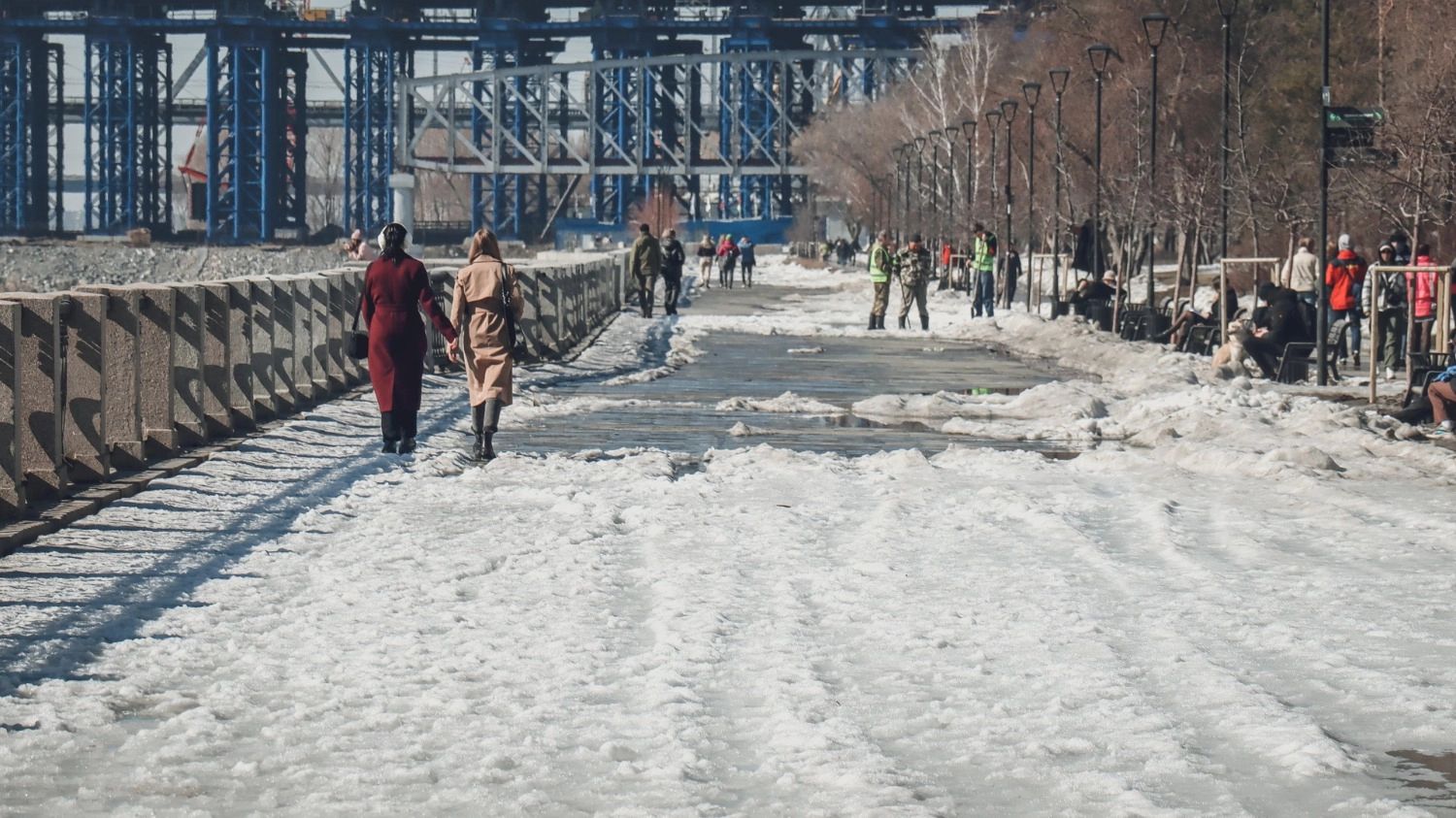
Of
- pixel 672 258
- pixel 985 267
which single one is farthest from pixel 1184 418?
pixel 985 267

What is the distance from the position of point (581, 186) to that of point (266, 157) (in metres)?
37.5

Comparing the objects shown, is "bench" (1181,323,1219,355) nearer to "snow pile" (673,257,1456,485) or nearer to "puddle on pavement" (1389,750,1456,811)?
"snow pile" (673,257,1456,485)

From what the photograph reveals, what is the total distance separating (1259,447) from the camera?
50.9 ft

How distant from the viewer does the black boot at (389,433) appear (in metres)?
14.7

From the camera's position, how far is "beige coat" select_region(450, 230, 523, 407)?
15.1m

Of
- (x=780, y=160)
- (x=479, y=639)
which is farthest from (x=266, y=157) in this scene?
(x=479, y=639)

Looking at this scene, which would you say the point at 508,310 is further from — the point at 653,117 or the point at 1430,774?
the point at 653,117

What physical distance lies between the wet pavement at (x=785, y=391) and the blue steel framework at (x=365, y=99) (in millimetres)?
88860

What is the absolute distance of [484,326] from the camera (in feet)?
49.8

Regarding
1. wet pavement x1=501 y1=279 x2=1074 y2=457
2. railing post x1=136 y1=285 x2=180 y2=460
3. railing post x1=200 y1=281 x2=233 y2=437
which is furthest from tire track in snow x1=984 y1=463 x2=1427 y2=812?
railing post x1=200 y1=281 x2=233 y2=437

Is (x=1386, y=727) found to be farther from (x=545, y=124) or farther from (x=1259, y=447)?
(x=545, y=124)

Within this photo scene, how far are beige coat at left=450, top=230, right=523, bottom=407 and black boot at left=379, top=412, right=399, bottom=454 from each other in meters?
0.58

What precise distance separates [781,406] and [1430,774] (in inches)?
549

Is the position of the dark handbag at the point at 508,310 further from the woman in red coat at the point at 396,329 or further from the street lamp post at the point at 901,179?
the street lamp post at the point at 901,179
